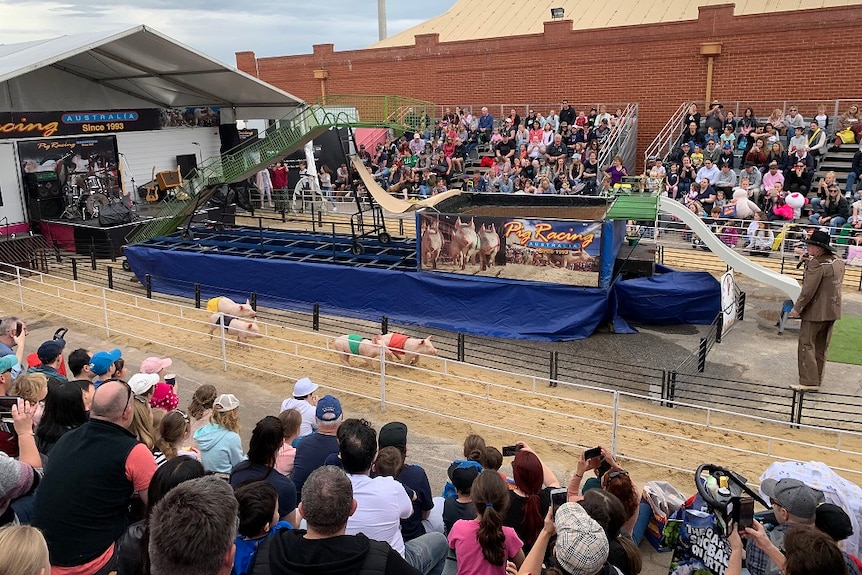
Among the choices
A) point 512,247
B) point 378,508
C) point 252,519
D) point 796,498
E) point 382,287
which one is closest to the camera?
point 252,519

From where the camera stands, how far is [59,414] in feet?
17.3

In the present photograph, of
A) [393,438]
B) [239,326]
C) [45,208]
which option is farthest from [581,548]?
[45,208]

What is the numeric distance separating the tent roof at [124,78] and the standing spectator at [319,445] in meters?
17.7

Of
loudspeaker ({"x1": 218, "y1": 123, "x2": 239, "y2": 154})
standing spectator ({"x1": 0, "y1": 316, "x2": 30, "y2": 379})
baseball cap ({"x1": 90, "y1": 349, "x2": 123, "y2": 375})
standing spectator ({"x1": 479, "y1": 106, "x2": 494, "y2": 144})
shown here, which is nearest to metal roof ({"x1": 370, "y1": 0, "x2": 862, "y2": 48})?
standing spectator ({"x1": 479, "y1": 106, "x2": 494, "y2": 144})

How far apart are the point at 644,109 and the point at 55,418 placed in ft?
82.2

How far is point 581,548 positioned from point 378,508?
1.56m

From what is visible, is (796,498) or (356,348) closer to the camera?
A: (796,498)

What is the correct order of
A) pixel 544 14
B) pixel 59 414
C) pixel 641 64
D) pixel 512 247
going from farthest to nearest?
1. pixel 544 14
2. pixel 641 64
3. pixel 512 247
4. pixel 59 414

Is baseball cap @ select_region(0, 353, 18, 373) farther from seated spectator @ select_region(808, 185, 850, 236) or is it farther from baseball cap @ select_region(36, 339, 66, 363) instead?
seated spectator @ select_region(808, 185, 850, 236)

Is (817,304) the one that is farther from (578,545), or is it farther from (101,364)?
(101,364)

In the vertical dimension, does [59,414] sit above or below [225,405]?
above

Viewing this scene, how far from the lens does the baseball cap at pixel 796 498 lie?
4.08 m

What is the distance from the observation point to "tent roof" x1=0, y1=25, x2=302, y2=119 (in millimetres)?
20641

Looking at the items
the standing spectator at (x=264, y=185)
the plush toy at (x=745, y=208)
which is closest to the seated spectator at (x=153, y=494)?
the plush toy at (x=745, y=208)
